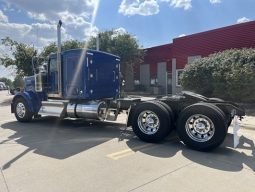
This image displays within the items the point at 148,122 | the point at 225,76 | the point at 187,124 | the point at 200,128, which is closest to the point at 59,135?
the point at 148,122

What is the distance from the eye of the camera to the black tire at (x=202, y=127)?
6.79 metres

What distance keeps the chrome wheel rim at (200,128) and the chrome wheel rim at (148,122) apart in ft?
2.88

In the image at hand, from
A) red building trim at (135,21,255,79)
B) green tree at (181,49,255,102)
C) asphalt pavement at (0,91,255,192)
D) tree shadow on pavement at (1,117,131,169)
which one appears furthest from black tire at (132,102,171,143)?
red building trim at (135,21,255,79)

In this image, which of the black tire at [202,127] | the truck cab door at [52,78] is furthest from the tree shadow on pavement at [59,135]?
the black tire at [202,127]

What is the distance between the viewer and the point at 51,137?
8523 millimetres

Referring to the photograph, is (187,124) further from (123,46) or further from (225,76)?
(123,46)

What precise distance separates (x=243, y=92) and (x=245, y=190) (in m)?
11.1

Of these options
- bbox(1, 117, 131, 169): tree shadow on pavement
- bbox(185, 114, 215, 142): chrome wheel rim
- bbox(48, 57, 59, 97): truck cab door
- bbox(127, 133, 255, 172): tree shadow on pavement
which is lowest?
bbox(127, 133, 255, 172): tree shadow on pavement

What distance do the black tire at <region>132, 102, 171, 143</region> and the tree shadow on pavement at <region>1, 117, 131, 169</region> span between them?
98 centimetres

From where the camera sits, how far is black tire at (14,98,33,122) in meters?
11.1

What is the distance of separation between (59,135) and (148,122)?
271 cm

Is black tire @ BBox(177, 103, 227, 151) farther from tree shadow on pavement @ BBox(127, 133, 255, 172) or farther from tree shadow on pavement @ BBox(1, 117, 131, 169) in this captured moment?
tree shadow on pavement @ BBox(1, 117, 131, 169)

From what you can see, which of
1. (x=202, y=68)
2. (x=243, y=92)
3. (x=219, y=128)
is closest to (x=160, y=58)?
(x=202, y=68)

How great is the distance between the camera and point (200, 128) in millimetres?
7078
